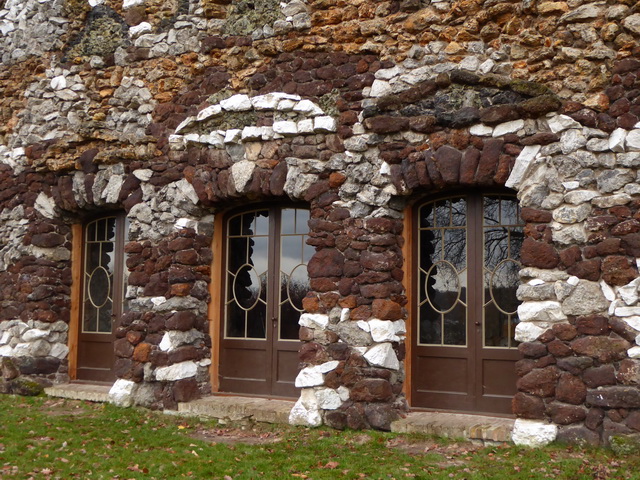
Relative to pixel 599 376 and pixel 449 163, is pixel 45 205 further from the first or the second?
pixel 599 376

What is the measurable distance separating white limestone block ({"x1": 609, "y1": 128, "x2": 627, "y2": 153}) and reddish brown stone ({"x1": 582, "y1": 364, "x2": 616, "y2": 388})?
6.17 feet

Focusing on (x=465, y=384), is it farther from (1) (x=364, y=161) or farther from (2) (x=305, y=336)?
(1) (x=364, y=161)

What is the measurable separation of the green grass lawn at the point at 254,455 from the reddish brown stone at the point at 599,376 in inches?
21.9

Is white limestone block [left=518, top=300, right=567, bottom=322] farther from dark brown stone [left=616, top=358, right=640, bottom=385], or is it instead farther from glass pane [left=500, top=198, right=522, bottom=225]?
glass pane [left=500, top=198, right=522, bottom=225]

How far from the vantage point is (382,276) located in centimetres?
741

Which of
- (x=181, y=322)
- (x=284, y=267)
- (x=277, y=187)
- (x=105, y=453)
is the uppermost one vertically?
(x=277, y=187)

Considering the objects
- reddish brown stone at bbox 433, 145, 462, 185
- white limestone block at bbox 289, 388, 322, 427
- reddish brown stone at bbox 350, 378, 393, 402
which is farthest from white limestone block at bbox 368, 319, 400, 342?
reddish brown stone at bbox 433, 145, 462, 185

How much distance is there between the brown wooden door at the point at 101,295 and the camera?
383 inches

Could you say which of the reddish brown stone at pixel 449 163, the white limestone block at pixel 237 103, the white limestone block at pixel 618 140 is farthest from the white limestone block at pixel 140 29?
the white limestone block at pixel 618 140

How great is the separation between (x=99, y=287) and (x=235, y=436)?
3.51m

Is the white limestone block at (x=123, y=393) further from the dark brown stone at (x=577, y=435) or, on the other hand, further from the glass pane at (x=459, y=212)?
the dark brown stone at (x=577, y=435)

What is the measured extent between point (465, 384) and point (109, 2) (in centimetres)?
660

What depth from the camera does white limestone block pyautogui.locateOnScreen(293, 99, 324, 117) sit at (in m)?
7.91

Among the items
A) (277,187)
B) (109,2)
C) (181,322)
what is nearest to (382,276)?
(277,187)
